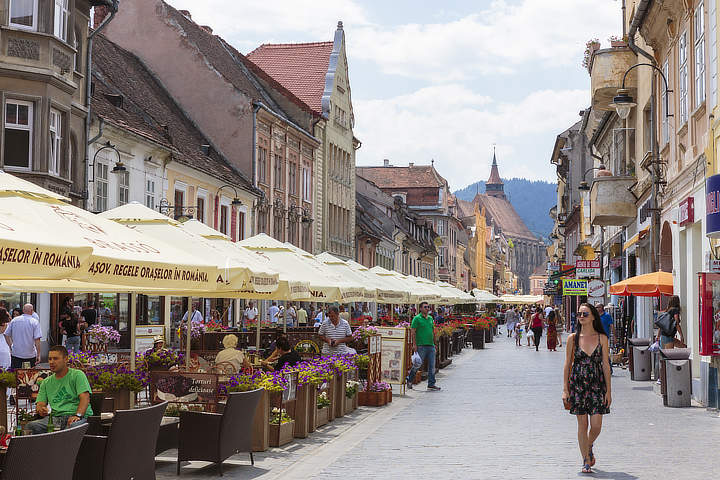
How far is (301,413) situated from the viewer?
565 inches

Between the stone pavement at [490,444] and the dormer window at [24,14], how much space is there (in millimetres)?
13529

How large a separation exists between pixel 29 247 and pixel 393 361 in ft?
48.9

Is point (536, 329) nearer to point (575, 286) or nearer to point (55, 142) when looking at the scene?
point (575, 286)

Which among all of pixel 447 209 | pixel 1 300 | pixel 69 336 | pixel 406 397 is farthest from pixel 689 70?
pixel 447 209

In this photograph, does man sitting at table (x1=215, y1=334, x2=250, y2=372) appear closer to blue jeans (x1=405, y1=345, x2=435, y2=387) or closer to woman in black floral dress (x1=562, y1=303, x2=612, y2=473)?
woman in black floral dress (x1=562, y1=303, x2=612, y2=473)

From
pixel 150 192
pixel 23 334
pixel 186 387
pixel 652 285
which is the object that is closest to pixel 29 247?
pixel 186 387

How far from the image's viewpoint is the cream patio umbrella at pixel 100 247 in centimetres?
855

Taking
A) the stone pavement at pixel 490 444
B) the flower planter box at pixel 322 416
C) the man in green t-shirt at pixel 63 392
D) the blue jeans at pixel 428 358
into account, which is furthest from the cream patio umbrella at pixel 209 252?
the blue jeans at pixel 428 358

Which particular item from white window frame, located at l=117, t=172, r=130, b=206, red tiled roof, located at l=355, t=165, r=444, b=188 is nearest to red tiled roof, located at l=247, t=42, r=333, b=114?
white window frame, located at l=117, t=172, r=130, b=206

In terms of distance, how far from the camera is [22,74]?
26.2 metres

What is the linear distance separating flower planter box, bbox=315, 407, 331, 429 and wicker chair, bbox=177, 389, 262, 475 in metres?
3.84

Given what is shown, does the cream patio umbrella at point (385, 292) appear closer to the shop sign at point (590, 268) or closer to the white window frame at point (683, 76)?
the shop sign at point (590, 268)

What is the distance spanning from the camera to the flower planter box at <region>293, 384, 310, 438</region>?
565 inches

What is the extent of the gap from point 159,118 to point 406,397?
920 inches
